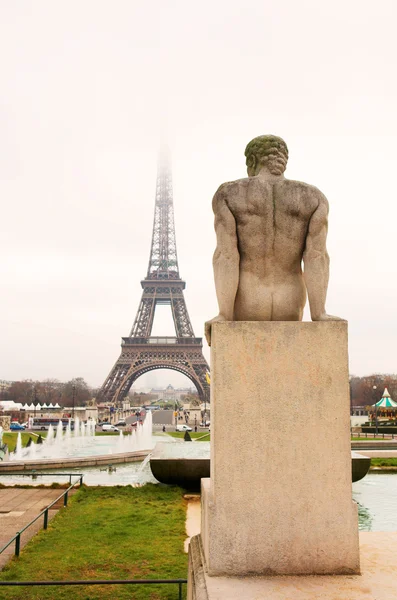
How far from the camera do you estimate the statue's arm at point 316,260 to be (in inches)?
169

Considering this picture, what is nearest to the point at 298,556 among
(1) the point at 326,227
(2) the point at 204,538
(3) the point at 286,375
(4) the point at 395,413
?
(2) the point at 204,538

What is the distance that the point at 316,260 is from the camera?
14.1 feet

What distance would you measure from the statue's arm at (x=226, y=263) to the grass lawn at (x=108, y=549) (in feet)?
12.7

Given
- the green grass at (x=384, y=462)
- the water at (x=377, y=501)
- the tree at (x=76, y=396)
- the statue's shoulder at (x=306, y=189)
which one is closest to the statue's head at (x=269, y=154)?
the statue's shoulder at (x=306, y=189)

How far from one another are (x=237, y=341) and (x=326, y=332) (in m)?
0.70

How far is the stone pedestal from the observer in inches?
148

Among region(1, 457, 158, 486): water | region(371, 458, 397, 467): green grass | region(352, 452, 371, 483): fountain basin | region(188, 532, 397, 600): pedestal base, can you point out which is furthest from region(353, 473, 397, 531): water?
region(188, 532, 397, 600): pedestal base

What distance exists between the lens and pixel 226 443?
387cm

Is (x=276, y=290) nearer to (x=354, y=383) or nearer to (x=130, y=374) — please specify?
(x=130, y=374)

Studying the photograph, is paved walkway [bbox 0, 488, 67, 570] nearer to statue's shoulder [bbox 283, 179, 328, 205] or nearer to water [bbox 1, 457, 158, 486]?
water [bbox 1, 457, 158, 486]

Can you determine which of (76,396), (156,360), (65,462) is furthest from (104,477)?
(76,396)

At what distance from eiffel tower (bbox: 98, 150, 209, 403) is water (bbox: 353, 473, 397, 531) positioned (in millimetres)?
50383

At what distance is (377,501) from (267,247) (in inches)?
381

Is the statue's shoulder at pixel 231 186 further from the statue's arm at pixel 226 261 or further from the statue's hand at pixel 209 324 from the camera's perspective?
the statue's hand at pixel 209 324
